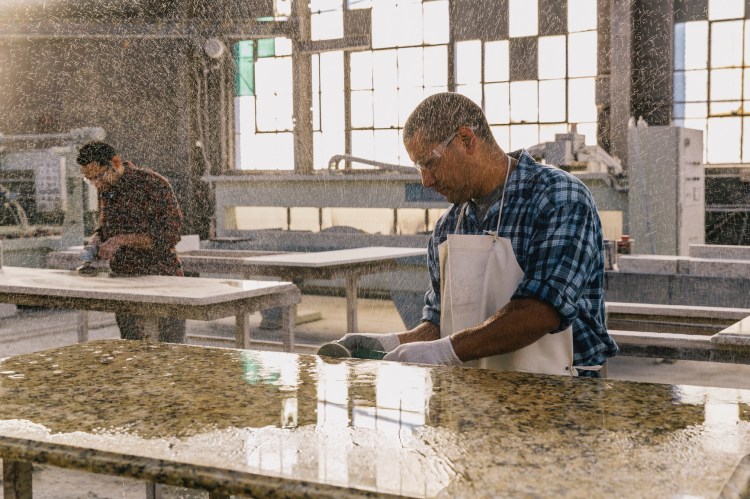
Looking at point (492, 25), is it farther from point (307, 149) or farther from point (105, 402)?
point (105, 402)

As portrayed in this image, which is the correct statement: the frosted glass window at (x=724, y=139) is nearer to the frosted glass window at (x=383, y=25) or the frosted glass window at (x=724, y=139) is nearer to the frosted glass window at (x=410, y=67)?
the frosted glass window at (x=410, y=67)

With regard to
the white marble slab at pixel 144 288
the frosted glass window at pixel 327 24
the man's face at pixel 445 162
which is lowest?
the white marble slab at pixel 144 288

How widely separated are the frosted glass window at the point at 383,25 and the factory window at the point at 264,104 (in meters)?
1.15

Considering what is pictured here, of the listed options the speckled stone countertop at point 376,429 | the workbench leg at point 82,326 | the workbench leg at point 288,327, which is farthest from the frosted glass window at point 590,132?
the speckled stone countertop at point 376,429

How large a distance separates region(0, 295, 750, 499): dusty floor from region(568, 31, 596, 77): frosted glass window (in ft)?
12.3

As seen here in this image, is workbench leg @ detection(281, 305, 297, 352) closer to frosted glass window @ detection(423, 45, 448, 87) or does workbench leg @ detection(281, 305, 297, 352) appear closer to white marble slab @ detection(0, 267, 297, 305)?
white marble slab @ detection(0, 267, 297, 305)

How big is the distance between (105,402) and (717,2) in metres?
9.48

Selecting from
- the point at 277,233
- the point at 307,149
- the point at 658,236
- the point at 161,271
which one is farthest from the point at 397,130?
the point at 161,271

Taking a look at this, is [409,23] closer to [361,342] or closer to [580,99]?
[580,99]

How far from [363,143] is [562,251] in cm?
920

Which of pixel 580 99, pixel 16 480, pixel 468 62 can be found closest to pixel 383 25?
pixel 468 62

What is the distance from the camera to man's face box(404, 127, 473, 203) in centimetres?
195

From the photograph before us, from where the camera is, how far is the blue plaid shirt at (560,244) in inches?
69.7

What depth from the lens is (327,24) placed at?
11125mm
